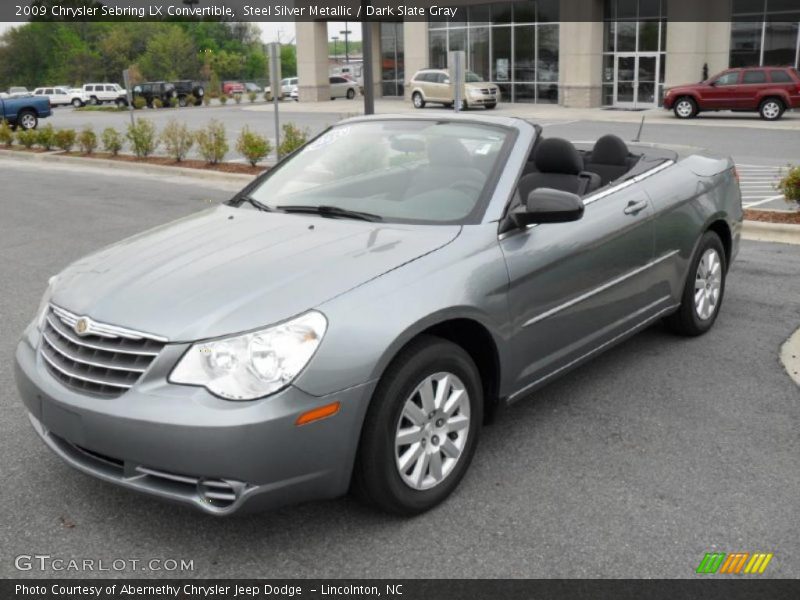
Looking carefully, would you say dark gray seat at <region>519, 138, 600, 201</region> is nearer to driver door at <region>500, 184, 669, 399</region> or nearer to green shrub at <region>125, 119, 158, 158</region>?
driver door at <region>500, 184, 669, 399</region>

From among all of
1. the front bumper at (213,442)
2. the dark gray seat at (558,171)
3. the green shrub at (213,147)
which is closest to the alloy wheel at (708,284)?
the dark gray seat at (558,171)

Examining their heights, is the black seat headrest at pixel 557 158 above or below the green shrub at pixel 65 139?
above

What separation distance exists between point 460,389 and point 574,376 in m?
1.75

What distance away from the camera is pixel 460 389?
3799mm

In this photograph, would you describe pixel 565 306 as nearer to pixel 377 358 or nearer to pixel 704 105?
pixel 377 358

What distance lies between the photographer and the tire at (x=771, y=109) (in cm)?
2770

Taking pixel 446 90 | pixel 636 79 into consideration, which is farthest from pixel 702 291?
pixel 446 90

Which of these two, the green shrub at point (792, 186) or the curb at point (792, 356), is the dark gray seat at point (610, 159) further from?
the green shrub at point (792, 186)

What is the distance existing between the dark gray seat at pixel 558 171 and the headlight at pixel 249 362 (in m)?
2.31

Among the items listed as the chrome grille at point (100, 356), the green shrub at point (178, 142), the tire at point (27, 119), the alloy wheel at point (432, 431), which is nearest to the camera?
the chrome grille at point (100, 356)

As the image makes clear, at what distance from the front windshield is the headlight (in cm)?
123

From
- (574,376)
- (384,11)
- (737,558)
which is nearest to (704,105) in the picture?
(384,11)

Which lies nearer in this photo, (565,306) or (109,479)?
(109,479)

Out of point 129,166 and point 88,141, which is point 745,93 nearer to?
point 129,166
